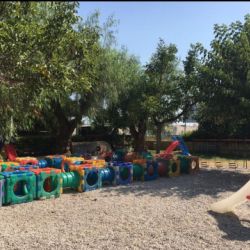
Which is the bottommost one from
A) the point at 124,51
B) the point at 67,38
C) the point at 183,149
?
the point at 183,149

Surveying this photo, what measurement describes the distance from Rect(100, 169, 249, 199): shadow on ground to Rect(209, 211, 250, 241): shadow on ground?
2069mm

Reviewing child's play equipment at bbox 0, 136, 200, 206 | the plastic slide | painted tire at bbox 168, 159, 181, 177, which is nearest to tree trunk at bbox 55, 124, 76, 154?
child's play equipment at bbox 0, 136, 200, 206

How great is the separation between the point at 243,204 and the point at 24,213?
4.92 meters

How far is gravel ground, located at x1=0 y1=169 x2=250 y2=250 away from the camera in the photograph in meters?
6.16

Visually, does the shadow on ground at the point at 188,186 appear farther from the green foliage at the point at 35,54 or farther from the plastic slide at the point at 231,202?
the green foliage at the point at 35,54

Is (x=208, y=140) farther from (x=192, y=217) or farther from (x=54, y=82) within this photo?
(x=54, y=82)

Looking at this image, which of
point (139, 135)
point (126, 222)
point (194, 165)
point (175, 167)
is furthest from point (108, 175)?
point (139, 135)

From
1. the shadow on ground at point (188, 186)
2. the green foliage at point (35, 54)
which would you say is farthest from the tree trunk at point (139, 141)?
the green foliage at point (35, 54)

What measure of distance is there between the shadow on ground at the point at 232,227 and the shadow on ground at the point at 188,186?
2.07 metres

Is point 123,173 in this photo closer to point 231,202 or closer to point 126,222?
point 231,202

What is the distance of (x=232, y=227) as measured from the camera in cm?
716

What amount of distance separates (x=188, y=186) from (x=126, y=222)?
15.3 feet

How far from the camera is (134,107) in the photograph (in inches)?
768

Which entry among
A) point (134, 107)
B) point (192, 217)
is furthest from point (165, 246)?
point (134, 107)
